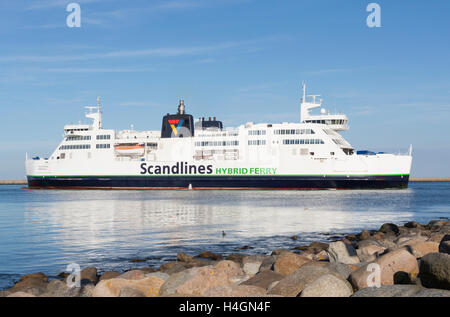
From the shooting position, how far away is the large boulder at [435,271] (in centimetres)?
595

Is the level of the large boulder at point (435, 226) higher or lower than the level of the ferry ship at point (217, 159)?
lower

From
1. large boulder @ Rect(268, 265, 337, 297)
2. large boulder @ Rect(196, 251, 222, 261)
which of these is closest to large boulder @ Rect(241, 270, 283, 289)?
large boulder @ Rect(268, 265, 337, 297)

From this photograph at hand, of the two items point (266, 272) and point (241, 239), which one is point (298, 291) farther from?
point (241, 239)

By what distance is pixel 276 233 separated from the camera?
17.4 metres

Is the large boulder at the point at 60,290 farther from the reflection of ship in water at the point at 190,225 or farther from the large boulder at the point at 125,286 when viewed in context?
the reflection of ship in water at the point at 190,225

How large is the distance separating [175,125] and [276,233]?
118 feet

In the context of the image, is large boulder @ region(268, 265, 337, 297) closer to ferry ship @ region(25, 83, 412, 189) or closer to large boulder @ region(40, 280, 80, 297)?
large boulder @ region(40, 280, 80, 297)

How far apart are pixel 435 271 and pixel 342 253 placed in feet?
12.0

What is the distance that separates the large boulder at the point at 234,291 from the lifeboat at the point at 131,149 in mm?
46085

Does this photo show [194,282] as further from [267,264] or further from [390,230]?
[390,230]

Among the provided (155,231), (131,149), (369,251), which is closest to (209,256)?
(369,251)

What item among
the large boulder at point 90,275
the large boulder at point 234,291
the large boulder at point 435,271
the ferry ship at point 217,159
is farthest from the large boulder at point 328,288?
the ferry ship at point 217,159

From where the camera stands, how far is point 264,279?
7434mm
